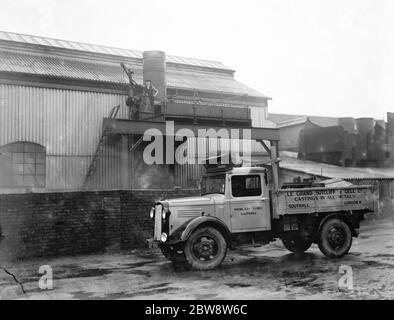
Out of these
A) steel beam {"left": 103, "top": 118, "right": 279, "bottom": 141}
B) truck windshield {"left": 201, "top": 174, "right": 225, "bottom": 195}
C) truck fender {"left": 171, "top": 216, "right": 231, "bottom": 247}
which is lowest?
truck fender {"left": 171, "top": 216, "right": 231, "bottom": 247}

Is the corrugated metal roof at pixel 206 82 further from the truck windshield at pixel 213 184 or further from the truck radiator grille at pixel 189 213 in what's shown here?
the truck radiator grille at pixel 189 213

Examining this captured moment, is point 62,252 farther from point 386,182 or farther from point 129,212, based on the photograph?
point 386,182

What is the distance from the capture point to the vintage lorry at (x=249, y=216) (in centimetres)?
959

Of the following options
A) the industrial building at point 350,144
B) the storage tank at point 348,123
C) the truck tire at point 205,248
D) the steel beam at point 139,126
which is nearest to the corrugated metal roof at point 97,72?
the steel beam at point 139,126

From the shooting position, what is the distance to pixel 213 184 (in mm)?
10609

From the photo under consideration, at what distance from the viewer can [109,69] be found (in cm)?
2311

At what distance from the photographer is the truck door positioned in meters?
10.1

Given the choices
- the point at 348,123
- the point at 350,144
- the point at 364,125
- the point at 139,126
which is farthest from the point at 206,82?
the point at 348,123

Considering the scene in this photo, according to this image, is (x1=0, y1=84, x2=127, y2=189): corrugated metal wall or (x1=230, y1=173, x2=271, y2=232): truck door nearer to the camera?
(x1=230, y1=173, x2=271, y2=232): truck door

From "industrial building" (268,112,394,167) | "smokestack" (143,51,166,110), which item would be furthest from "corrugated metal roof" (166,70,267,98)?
"industrial building" (268,112,394,167)

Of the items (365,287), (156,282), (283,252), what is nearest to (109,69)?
(283,252)

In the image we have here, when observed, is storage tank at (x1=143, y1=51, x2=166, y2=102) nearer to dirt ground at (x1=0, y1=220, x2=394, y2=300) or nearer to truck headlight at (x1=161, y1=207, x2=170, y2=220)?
dirt ground at (x1=0, y1=220, x2=394, y2=300)

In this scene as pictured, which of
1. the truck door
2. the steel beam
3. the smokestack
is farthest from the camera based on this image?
the smokestack

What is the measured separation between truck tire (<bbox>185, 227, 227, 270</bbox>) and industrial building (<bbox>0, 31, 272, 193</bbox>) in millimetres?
8436
